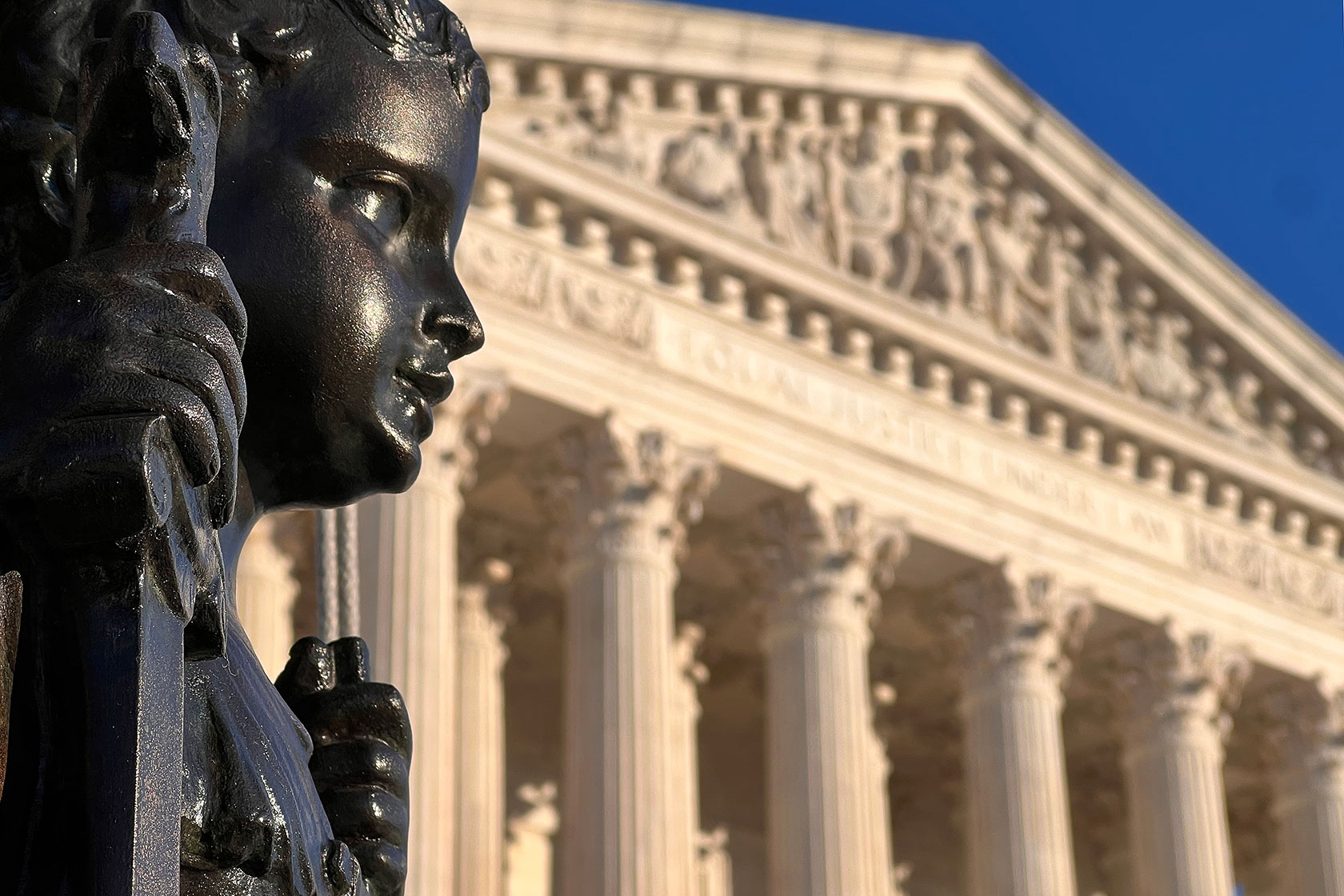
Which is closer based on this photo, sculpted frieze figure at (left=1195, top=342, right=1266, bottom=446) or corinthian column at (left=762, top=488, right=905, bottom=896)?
corinthian column at (left=762, top=488, right=905, bottom=896)

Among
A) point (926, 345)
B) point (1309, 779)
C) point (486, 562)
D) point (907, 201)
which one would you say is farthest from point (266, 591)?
point (1309, 779)

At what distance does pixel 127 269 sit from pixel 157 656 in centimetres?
45

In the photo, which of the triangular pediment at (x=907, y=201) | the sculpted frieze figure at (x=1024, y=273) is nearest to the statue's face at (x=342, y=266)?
the triangular pediment at (x=907, y=201)

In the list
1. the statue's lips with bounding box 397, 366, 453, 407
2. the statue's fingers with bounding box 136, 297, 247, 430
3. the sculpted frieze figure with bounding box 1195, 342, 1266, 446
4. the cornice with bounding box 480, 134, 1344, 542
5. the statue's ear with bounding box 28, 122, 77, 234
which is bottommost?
the statue's fingers with bounding box 136, 297, 247, 430

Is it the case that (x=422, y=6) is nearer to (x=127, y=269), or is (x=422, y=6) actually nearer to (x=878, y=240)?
(x=127, y=269)

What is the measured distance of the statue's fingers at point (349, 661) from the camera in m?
3.98

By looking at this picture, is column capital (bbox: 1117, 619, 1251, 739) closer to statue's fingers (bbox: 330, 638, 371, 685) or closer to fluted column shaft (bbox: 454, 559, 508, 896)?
fluted column shaft (bbox: 454, 559, 508, 896)

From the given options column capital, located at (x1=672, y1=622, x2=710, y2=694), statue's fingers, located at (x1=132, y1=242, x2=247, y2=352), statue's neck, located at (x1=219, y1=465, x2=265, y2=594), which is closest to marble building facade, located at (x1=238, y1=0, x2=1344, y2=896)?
column capital, located at (x1=672, y1=622, x2=710, y2=694)

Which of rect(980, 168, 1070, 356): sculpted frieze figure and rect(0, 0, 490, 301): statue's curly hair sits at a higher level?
rect(980, 168, 1070, 356): sculpted frieze figure

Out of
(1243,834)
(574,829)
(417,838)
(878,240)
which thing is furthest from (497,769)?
(1243,834)

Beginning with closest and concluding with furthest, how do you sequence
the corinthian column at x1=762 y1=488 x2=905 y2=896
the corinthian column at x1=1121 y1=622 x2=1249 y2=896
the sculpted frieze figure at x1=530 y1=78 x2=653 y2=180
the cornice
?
1. the corinthian column at x1=762 y1=488 x2=905 y2=896
2. the cornice
3. the sculpted frieze figure at x1=530 y1=78 x2=653 y2=180
4. the corinthian column at x1=1121 y1=622 x2=1249 y2=896

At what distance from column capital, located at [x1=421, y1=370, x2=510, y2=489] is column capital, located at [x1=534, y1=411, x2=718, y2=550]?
1.17 m

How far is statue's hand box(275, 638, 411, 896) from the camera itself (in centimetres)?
375

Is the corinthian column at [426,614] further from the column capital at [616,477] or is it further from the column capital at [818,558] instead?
the column capital at [818,558]
